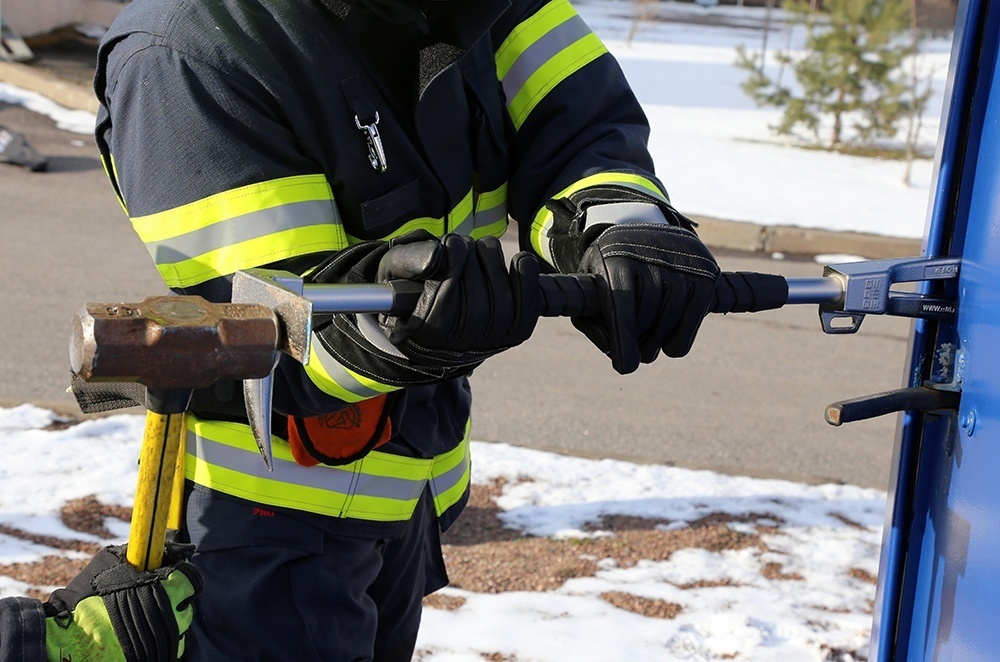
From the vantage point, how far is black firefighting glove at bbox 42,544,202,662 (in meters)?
1.42

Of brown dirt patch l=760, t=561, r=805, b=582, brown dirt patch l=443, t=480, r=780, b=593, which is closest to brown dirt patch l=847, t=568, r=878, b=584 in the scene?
brown dirt patch l=760, t=561, r=805, b=582

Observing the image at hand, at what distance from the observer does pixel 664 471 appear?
154 inches

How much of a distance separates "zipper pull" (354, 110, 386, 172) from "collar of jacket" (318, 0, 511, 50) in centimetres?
18

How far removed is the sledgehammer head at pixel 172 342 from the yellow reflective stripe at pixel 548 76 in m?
0.87

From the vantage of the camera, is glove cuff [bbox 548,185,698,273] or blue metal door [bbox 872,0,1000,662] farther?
glove cuff [bbox 548,185,698,273]

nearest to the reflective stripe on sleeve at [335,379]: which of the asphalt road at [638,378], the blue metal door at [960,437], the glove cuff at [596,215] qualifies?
the glove cuff at [596,215]

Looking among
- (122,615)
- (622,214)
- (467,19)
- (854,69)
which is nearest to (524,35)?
(467,19)

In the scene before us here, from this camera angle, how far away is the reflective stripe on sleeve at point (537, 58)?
191cm

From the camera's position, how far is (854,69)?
10.0 meters

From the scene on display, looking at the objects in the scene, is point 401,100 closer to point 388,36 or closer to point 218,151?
point 388,36

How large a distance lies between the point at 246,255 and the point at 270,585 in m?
0.54

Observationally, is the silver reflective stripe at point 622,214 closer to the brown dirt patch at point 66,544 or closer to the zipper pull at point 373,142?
the zipper pull at point 373,142

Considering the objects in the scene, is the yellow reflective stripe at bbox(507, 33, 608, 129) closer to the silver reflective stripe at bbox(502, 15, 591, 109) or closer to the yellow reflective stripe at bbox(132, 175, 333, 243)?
the silver reflective stripe at bbox(502, 15, 591, 109)

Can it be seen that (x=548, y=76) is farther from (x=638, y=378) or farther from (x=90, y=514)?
(x=638, y=378)
